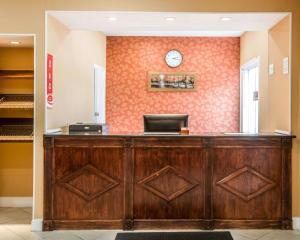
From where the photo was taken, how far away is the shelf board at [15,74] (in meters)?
4.62

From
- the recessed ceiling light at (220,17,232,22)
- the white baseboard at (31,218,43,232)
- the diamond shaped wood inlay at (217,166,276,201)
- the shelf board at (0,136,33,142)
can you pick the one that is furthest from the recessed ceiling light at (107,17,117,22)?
the white baseboard at (31,218,43,232)

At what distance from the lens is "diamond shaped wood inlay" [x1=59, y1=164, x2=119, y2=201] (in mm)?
3801

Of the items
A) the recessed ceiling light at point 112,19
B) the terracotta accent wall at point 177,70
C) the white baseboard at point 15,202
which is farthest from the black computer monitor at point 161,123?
the terracotta accent wall at point 177,70

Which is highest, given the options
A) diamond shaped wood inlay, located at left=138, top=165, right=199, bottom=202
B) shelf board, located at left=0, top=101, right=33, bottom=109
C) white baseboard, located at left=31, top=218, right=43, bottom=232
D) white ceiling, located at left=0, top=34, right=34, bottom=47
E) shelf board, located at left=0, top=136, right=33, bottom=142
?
white ceiling, located at left=0, top=34, right=34, bottom=47

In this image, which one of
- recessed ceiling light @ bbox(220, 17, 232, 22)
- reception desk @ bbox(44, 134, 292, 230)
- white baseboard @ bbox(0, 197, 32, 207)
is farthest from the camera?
white baseboard @ bbox(0, 197, 32, 207)

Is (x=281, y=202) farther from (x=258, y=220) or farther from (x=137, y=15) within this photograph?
(x=137, y=15)

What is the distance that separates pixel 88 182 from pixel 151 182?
0.69 m

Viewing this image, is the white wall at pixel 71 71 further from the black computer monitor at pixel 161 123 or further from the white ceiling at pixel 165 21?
the black computer monitor at pixel 161 123

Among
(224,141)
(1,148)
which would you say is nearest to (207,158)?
(224,141)

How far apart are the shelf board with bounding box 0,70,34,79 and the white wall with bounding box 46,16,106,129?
1.72 ft

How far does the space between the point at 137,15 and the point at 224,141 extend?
1.71m

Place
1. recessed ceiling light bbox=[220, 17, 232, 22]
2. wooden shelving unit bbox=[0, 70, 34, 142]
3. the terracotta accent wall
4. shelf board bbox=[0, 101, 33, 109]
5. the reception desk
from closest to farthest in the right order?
the reception desk < recessed ceiling light bbox=[220, 17, 232, 22] < shelf board bbox=[0, 101, 33, 109] < wooden shelving unit bbox=[0, 70, 34, 142] < the terracotta accent wall

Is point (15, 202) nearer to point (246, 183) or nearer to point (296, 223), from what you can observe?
point (246, 183)

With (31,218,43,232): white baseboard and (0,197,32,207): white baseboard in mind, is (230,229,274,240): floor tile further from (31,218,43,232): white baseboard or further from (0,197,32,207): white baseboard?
(0,197,32,207): white baseboard
